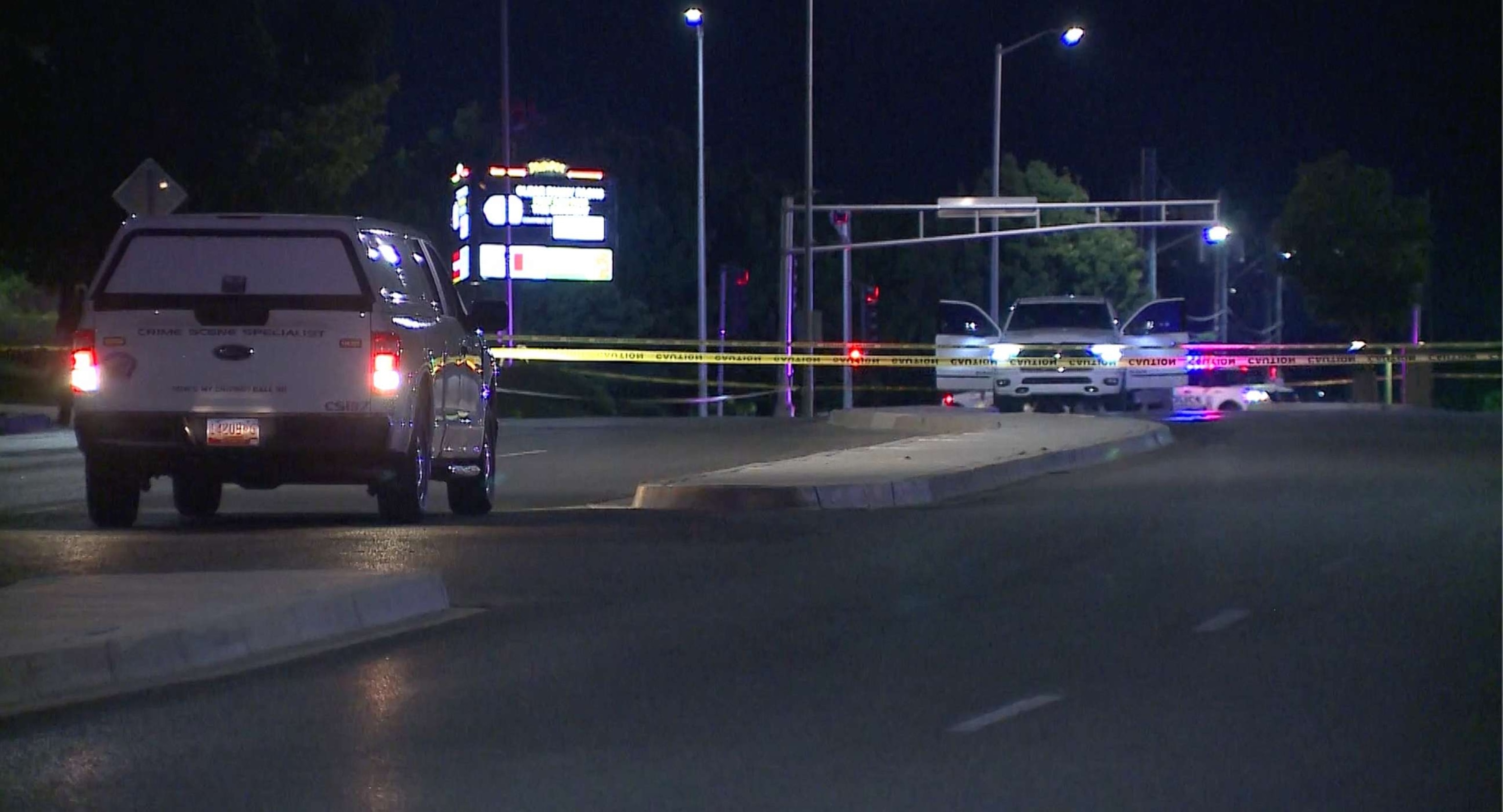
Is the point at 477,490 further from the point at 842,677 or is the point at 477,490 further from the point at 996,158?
the point at 996,158

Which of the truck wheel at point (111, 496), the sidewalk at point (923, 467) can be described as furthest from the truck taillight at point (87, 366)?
the sidewalk at point (923, 467)

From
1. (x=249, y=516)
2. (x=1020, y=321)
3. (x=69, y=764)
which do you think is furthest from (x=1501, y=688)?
(x=1020, y=321)

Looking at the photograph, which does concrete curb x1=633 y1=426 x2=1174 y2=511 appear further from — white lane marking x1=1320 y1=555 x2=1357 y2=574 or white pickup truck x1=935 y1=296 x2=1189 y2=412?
white pickup truck x1=935 y1=296 x2=1189 y2=412

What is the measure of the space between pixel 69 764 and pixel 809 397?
122ft

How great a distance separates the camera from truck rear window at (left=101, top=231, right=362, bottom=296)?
1483 centimetres

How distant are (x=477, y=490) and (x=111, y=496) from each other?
9.83 ft

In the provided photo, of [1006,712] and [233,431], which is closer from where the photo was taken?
[1006,712]

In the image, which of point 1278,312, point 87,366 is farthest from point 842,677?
point 1278,312

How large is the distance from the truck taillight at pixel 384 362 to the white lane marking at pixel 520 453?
10.1 m

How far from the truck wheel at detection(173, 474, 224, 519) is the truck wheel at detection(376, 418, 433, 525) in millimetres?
1713

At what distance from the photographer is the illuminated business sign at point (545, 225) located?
190ft

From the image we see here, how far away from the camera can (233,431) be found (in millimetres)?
14711

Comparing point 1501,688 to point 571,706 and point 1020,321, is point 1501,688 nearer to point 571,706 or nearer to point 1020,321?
point 571,706

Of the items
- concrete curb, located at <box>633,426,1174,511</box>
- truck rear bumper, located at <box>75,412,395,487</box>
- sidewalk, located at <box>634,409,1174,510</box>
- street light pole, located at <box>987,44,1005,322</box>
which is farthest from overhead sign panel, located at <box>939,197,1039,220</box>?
truck rear bumper, located at <box>75,412,395,487</box>
